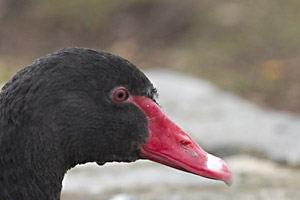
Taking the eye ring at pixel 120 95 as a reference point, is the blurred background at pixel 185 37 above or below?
above

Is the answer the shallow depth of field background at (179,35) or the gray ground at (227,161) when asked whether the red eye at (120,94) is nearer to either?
the gray ground at (227,161)

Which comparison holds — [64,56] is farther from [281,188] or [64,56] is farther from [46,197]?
[281,188]

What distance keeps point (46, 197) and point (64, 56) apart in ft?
1.83

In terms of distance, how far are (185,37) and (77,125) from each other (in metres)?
5.40

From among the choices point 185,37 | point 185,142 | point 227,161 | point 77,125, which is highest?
point 185,37

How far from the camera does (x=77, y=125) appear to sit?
2689 mm

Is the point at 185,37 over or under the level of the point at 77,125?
over

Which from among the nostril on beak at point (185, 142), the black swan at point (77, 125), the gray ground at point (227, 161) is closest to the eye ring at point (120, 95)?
the black swan at point (77, 125)

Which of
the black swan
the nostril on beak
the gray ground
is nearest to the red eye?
the black swan

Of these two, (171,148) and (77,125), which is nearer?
(77,125)

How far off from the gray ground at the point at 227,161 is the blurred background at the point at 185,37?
1519 mm

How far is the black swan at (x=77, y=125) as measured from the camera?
2.61 m

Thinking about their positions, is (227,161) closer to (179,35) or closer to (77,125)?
(77,125)

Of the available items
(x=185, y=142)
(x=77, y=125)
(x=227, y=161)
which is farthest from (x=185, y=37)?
(x=77, y=125)
